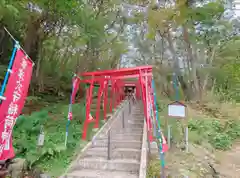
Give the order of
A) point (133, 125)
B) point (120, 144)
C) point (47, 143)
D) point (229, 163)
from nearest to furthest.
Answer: point (47, 143) < point (120, 144) < point (229, 163) < point (133, 125)

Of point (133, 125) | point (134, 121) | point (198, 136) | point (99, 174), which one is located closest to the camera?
point (99, 174)

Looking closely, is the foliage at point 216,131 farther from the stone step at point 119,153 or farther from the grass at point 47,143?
the grass at point 47,143

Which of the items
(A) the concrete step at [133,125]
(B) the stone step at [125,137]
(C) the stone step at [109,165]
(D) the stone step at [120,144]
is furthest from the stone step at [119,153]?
(A) the concrete step at [133,125]

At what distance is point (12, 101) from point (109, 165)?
2.96 metres

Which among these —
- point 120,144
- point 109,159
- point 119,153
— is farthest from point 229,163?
point 109,159

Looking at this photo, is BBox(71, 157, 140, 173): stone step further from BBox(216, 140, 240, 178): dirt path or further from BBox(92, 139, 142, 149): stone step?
BBox(216, 140, 240, 178): dirt path

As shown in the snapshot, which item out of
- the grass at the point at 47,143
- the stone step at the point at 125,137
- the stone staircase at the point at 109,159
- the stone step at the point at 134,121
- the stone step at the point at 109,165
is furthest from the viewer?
the stone step at the point at 134,121

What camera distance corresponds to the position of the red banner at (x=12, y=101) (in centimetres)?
418

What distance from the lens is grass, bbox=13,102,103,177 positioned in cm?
593

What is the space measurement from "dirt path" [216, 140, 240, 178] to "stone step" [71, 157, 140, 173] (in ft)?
9.49

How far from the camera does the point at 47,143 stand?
21.3 feet

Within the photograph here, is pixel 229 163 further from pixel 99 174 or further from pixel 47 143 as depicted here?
pixel 47 143

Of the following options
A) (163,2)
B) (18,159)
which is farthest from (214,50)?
(18,159)

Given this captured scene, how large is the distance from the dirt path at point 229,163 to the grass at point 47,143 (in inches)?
179
